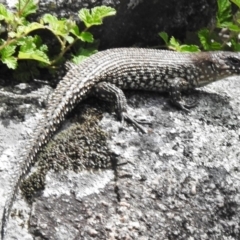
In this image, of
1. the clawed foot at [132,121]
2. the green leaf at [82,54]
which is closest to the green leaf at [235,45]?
the green leaf at [82,54]

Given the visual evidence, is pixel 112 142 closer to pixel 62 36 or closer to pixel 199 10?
pixel 62 36

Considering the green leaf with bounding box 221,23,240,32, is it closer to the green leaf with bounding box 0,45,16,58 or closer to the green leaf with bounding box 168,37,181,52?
the green leaf with bounding box 168,37,181,52

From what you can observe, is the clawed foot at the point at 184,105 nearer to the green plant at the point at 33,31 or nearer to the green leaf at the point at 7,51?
the green plant at the point at 33,31

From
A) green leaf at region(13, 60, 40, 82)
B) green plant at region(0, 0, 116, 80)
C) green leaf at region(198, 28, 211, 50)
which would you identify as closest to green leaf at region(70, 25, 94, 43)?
green plant at region(0, 0, 116, 80)

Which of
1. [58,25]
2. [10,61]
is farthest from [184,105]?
[10,61]

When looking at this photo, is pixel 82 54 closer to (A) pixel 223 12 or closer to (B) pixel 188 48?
(B) pixel 188 48

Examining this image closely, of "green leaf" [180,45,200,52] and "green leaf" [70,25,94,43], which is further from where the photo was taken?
"green leaf" [180,45,200,52]

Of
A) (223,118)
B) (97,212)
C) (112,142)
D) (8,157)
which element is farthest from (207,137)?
(8,157)
